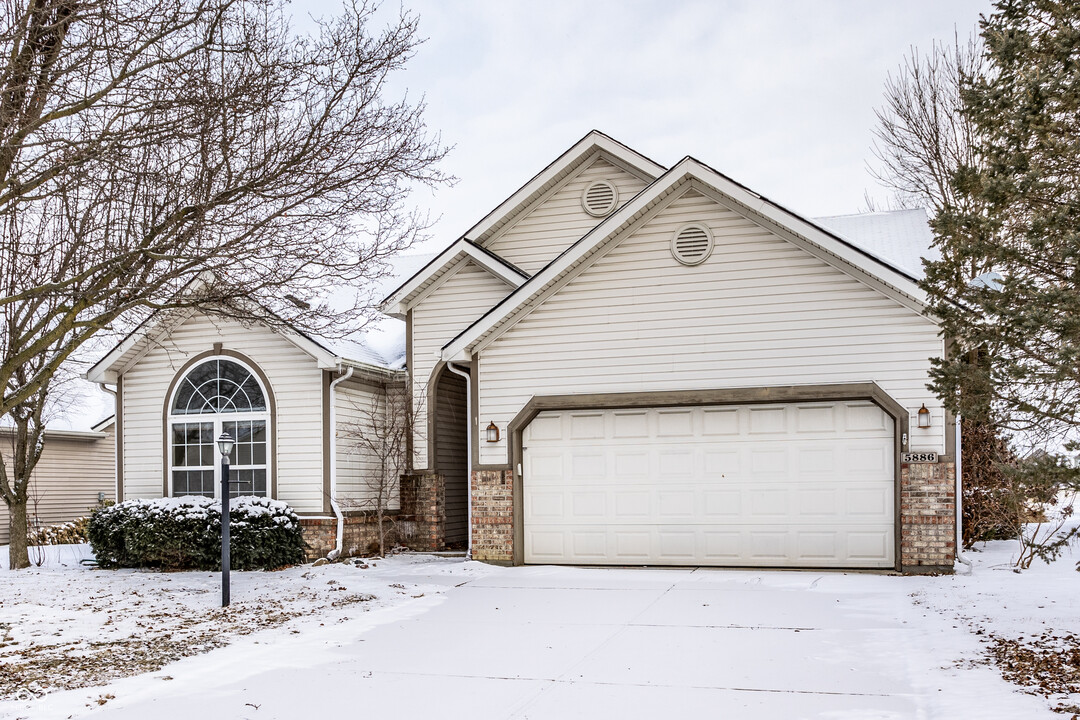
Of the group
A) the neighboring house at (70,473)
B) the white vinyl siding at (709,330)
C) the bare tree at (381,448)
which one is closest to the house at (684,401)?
the white vinyl siding at (709,330)

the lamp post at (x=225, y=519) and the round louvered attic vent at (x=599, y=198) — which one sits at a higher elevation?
the round louvered attic vent at (x=599, y=198)

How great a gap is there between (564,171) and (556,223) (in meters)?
0.95

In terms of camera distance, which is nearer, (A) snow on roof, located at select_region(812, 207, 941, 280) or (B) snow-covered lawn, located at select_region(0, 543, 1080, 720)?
(B) snow-covered lawn, located at select_region(0, 543, 1080, 720)

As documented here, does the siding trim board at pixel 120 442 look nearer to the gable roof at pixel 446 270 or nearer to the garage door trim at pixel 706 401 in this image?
the gable roof at pixel 446 270

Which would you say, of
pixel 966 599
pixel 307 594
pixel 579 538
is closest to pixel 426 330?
pixel 579 538

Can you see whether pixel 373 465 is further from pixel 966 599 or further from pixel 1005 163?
pixel 1005 163

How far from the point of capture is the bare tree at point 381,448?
56.4 ft

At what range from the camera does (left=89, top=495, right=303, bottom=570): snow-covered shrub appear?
595 inches

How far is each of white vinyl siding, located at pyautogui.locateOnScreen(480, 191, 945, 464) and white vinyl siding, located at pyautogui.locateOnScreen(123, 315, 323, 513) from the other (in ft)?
10.9

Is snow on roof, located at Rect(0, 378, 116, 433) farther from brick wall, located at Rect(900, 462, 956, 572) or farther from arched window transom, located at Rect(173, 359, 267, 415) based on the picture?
brick wall, located at Rect(900, 462, 956, 572)

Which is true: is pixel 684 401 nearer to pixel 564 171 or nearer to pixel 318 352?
pixel 564 171

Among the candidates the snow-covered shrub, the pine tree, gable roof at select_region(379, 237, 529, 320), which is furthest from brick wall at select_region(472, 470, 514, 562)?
the pine tree

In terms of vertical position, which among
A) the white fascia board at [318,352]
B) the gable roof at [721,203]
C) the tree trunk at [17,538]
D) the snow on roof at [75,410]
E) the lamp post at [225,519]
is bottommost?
the tree trunk at [17,538]

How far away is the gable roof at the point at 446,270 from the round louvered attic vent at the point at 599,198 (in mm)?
1686
